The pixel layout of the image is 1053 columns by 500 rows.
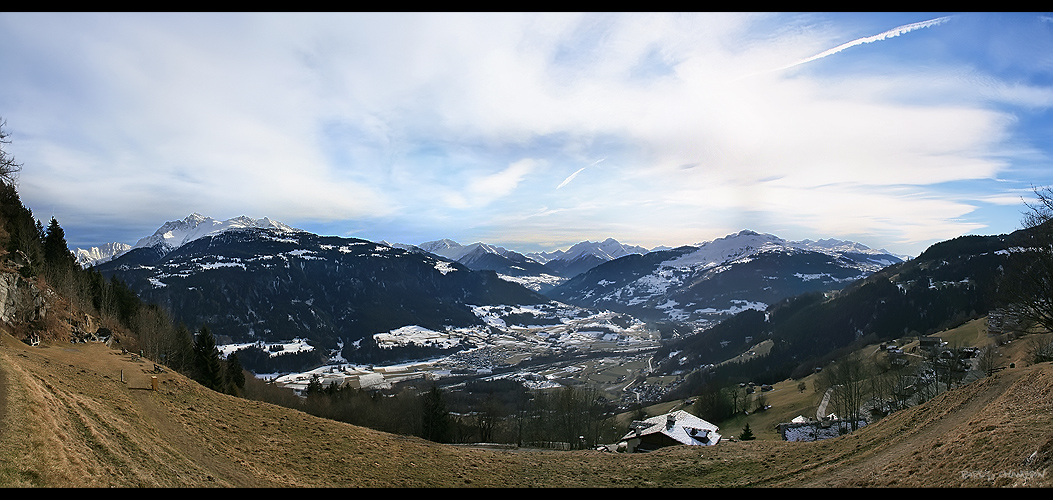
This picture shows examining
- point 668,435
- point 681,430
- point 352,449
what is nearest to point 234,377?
point 352,449

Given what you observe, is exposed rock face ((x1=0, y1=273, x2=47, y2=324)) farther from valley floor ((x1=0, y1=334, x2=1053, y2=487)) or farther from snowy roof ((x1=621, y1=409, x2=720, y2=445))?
snowy roof ((x1=621, y1=409, x2=720, y2=445))

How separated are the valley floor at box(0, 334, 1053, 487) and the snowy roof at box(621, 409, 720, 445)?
54.4ft

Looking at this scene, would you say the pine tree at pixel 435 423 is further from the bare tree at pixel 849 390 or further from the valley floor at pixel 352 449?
the bare tree at pixel 849 390

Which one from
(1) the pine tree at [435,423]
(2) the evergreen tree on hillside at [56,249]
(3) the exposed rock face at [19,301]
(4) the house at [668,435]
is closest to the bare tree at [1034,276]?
(4) the house at [668,435]

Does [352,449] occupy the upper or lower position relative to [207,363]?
upper

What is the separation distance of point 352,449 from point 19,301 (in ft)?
89.3

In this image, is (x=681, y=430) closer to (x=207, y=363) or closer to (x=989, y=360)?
(x=989, y=360)

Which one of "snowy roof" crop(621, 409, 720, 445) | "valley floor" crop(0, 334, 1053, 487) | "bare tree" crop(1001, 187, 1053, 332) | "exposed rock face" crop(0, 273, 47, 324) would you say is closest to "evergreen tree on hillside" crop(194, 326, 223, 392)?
"exposed rock face" crop(0, 273, 47, 324)

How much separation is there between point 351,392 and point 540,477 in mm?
42519

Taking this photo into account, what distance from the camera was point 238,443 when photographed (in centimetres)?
1847

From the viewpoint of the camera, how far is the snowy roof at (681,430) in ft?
137

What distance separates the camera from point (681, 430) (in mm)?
43500
